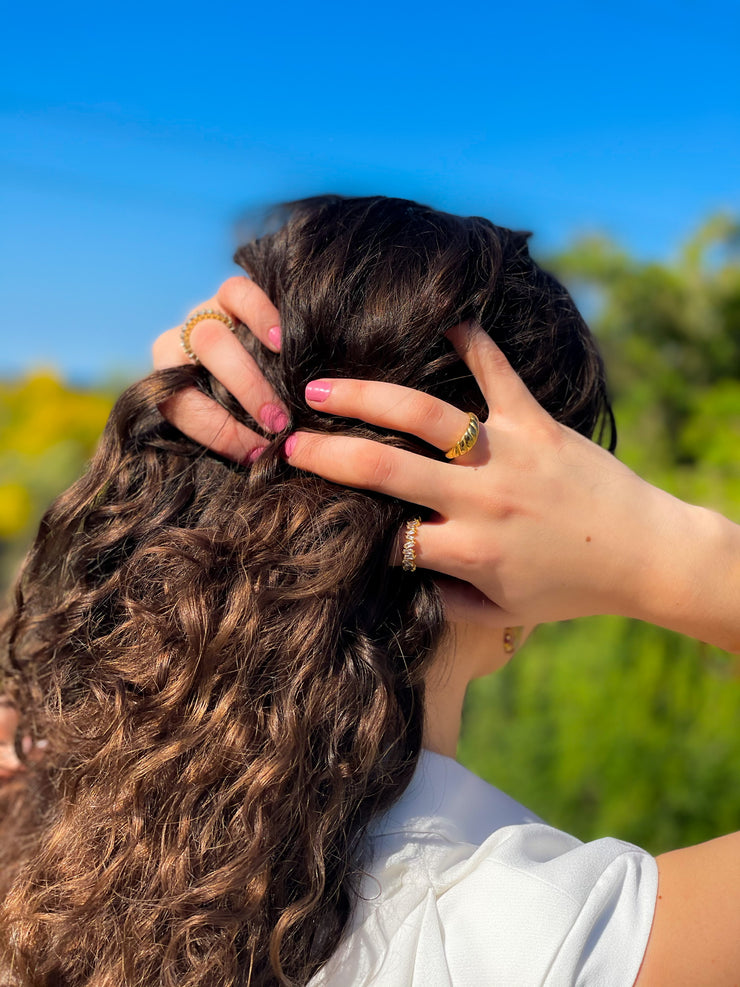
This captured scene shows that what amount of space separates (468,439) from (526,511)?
138 mm

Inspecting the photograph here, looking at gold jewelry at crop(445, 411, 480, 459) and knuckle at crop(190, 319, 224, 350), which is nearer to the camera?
gold jewelry at crop(445, 411, 480, 459)

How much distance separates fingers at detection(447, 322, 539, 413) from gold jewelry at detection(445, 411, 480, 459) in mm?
62

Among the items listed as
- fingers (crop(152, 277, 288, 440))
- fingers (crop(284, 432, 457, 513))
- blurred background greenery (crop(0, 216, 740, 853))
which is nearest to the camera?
fingers (crop(284, 432, 457, 513))

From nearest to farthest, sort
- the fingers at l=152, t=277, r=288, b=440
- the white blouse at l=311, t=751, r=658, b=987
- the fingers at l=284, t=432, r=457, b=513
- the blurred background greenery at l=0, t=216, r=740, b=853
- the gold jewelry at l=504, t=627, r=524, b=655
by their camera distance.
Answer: the white blouse at l=311, t=751, r=658, b=987 → the fingers at l=284, t=432, r=457, b=513 → the fingers at l=152, t=277, r=288, b=440 → the gold jewelry at l=504, t=627, r=524, b=655 → the blurred background greenery at l=0, t=216, r=740, b=853

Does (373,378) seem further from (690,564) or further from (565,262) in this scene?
(565,262)

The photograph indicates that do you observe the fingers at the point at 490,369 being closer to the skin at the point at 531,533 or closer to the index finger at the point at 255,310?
the skin at the point at 531,533

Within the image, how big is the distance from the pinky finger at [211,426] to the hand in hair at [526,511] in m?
0.09

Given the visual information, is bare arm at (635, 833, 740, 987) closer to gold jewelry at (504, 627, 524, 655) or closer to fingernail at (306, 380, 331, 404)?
gold jewelry at (504, 627, 524, 655)

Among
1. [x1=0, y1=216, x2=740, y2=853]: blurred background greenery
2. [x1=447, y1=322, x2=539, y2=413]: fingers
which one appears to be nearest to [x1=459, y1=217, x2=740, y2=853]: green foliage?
[x1=0, y1=216, x2=740, y2=853]: blurred background greenery

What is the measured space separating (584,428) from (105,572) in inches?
32.0

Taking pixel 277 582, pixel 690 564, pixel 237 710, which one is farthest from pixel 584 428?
pixel 237 710

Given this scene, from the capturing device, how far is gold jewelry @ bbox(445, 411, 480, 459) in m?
1.06

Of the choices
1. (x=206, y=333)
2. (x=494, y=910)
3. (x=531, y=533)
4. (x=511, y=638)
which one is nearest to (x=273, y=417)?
(x=206, y=333)

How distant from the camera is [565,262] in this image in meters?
3.47
